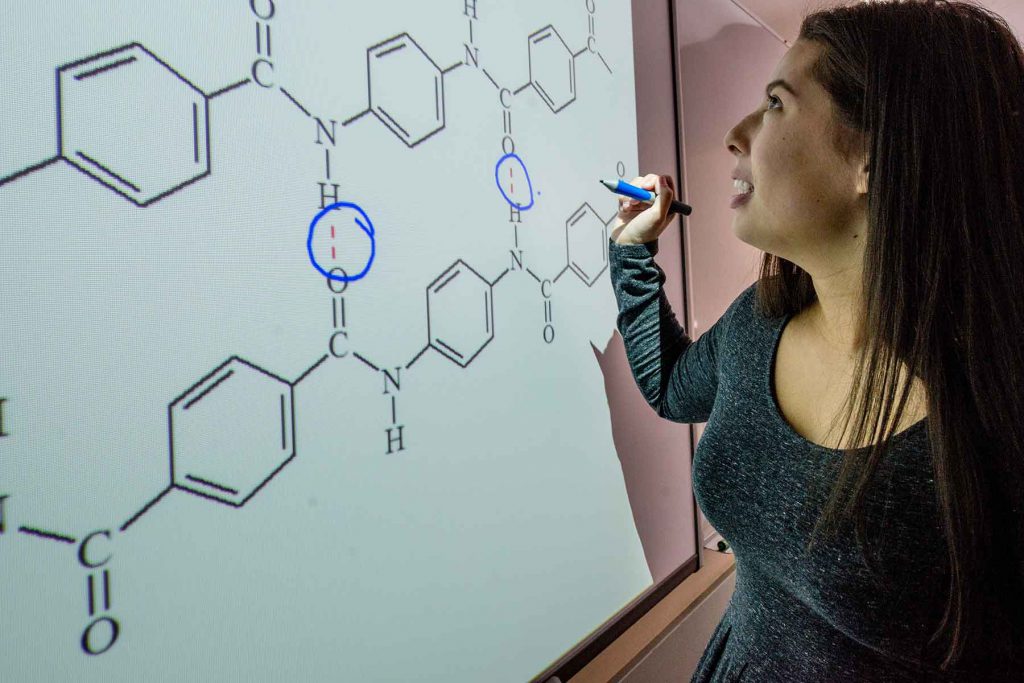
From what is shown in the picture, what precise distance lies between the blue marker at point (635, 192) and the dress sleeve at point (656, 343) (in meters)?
0.06

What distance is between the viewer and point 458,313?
0.61m

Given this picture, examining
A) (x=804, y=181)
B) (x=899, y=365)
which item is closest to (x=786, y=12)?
(x=804, y=181)

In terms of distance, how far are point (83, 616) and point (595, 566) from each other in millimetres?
630

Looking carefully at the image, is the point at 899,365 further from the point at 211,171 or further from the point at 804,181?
the point at 211,171

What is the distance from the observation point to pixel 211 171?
42cm

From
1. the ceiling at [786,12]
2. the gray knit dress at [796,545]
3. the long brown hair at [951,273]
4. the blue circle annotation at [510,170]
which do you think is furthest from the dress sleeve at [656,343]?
the ceiling at [786,12]

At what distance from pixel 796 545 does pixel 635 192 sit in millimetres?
453

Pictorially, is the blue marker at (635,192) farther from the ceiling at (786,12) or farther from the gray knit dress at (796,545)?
the ceiling at (786,12)

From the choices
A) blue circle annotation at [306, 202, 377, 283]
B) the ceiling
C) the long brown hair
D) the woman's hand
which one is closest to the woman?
the long brown hair

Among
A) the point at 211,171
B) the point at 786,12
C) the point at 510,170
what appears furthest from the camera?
the point at 786,12

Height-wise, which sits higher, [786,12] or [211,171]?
[786,12]

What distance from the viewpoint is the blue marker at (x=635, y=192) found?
663 mm

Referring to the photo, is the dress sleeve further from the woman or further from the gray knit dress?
the woman

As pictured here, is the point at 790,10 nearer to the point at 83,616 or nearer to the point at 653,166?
the point at 653,166
